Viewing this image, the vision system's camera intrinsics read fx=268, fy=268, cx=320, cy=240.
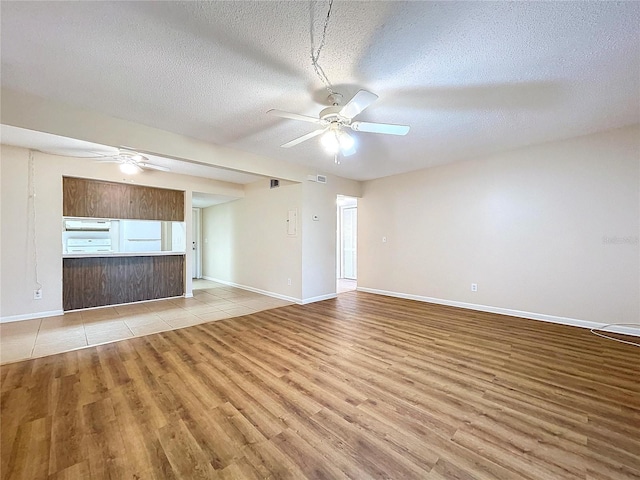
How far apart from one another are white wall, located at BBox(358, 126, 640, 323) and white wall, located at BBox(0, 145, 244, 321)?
5.69 metres

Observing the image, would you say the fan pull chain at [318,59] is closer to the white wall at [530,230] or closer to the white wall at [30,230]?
the white wall at [530,230]

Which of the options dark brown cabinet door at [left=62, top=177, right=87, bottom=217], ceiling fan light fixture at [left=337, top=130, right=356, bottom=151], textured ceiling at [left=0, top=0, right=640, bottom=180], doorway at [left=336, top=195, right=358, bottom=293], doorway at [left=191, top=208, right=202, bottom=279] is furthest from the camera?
doorway at [left=191, top=208, right=202, bottom=279]

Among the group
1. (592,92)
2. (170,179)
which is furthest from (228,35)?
(170,179)

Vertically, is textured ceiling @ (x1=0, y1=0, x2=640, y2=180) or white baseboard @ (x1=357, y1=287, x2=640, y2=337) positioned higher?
textured ceiling @ (x1=0, y1=0, x2=640, y2=180)

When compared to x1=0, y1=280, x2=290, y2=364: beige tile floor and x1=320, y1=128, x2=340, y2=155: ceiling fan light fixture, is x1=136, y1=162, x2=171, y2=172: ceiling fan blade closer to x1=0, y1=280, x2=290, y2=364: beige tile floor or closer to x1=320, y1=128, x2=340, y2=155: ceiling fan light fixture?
x1=0, y1=280, x2=290, y2=364: beige tile floor

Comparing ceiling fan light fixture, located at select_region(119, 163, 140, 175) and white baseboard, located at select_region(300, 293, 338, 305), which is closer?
ceiling fan light fixture, located at select_region(119, 163, 140, 175)

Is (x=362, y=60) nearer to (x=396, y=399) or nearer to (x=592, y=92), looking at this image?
(x=592, y=92)

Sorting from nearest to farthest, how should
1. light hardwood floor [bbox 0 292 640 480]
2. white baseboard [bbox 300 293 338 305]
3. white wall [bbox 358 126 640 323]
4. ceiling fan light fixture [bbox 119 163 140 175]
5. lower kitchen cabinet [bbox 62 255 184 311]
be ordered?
light hardwood floor [bbox 0 292 640 480] → white wall [bbox 358 126 640 323] → ceiling fan light fixture [bbox 119 163 140 175] → lower kitchen cabinet [bbox 62 255 184 311] → white baseboard [bbox 300 293 338 305]

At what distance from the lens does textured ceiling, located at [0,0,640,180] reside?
157 centimetres

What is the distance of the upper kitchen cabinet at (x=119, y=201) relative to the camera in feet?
14.5

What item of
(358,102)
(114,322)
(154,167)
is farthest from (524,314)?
(154,167)

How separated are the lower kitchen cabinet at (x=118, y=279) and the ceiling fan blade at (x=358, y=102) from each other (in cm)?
485

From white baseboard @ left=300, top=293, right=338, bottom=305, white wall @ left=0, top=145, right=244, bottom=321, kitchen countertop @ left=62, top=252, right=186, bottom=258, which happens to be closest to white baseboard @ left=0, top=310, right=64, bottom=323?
white wall @ left=0, top=145, right=244, bottom=321

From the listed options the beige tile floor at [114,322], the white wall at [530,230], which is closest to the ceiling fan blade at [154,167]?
the beige tile floor at [114,322]
